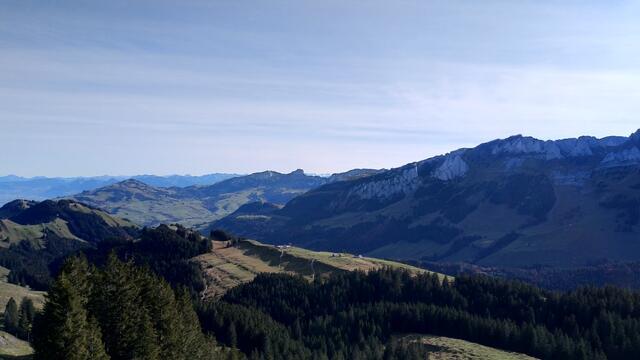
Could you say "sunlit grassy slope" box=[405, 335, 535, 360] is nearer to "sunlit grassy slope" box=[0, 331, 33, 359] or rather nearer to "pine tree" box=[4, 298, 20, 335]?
"sunlit grassy slope" box=[0, 331, 33, 359]

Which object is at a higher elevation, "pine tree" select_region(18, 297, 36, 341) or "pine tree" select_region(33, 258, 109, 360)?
"pine tree" select_region(33, 258, 109, 360)

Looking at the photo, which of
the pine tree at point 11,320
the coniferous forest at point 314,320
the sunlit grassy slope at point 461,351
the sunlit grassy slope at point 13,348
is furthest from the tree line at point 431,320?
the pine tree at point 11,320

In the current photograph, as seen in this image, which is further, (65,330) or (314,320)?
(314,320)

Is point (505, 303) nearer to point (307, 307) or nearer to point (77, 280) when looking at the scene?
point (307, 307)

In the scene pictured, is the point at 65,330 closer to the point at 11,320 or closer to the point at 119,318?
the point at 119,318

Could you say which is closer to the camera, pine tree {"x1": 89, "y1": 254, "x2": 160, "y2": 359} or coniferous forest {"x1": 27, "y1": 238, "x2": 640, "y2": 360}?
coniferous forest {"x1": 27, "y1": 238, "x2": 640, "y2": 360}

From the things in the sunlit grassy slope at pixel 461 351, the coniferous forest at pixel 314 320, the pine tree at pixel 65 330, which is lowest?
the sunlit grassy slope at pixel 461 351

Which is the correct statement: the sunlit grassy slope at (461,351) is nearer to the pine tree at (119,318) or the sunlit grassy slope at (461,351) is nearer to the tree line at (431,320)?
the tree line at (431,320)

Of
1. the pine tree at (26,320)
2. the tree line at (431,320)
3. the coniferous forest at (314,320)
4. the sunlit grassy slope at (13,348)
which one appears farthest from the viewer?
the tree line at (431,320)

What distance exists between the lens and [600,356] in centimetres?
13362

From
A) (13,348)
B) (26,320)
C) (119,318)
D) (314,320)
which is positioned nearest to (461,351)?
(314,320)

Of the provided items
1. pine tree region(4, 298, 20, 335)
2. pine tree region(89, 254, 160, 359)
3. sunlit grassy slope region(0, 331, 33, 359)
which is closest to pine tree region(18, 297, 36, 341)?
pine tree region(4, 298, 20, 335)

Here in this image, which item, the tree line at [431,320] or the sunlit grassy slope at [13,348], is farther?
the tree line at [431,320]

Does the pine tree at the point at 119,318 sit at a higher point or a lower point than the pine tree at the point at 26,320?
higher
